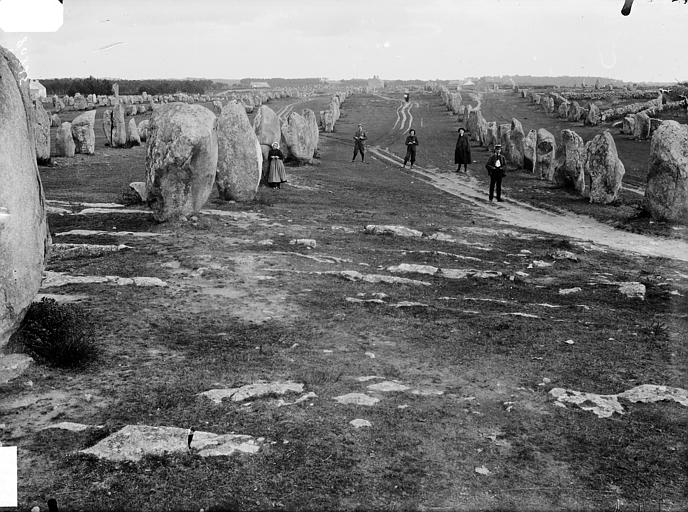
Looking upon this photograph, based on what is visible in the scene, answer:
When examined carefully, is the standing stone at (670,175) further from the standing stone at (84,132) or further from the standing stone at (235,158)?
the standing stone at (84,132)

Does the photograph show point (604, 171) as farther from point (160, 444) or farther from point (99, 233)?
point (160, 444)

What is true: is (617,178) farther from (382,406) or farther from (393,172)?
(382,406)

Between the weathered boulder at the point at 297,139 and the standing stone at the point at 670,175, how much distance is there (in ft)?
48.8

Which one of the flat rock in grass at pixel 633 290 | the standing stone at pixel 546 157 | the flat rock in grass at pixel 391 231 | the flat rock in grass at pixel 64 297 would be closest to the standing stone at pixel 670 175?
the flat rock in grass at pixel 391 231

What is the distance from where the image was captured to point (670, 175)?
18172 mm

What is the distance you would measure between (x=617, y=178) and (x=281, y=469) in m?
19.0

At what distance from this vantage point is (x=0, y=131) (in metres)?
7.46

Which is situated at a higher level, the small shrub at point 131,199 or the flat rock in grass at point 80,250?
the small shrub at point 131,199

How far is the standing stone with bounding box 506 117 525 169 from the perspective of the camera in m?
30.5

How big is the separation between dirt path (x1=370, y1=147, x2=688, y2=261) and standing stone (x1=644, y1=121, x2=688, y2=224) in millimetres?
1537

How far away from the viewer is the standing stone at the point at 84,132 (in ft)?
94.0

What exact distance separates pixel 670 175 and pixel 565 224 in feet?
9.91

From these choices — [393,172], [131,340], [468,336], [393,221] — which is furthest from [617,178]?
[131,340]

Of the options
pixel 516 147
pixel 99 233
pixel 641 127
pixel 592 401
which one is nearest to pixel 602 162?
pixel 516 147
